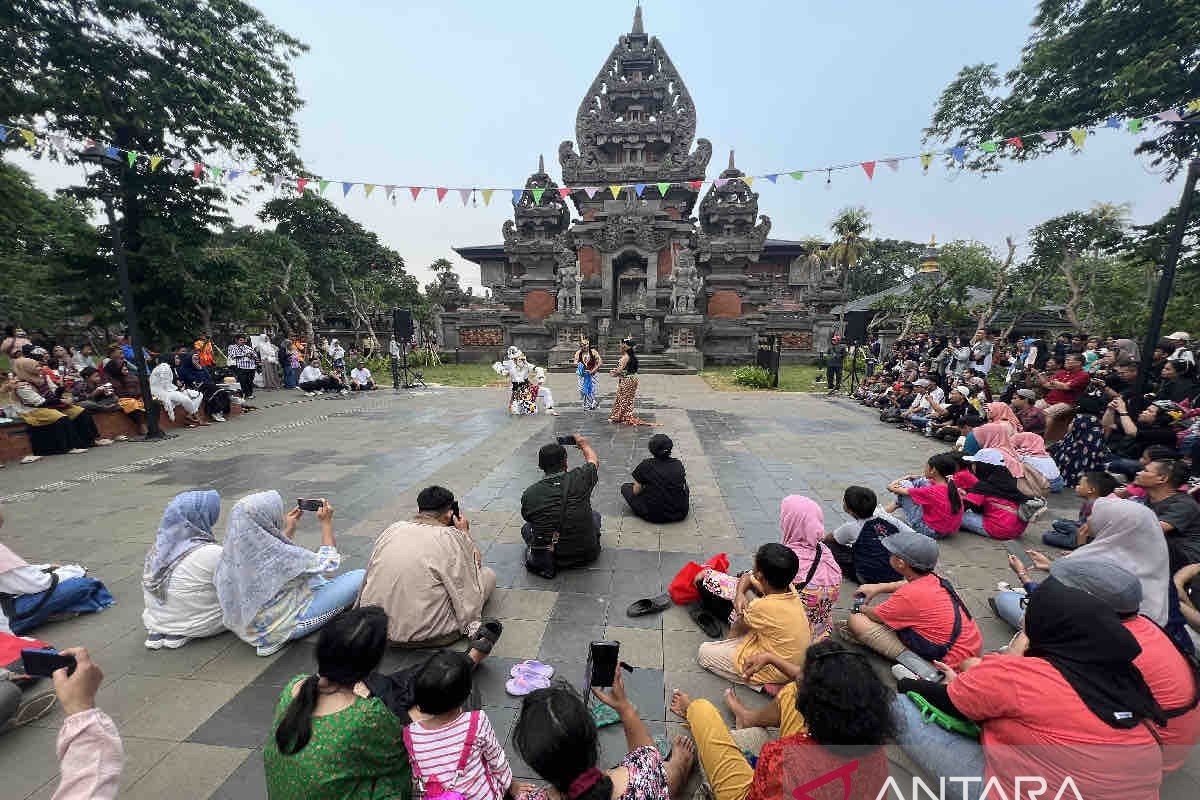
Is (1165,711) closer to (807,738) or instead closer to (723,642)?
(807,738)

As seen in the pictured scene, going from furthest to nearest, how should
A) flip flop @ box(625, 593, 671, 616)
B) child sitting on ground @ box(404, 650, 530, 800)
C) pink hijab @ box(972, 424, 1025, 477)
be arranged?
1. pink hijab @ box(972, 424, 1025, 477)
2. flip flop @ box(625, 593, 671, 616)
3. child sitting on ground @ box(404, 650, 530, 800)

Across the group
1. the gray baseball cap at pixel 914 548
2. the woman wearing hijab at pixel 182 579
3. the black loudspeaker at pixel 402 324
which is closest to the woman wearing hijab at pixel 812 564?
the gray baseball cap at pixel 914 548

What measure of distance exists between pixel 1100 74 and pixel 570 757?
20.8 metres

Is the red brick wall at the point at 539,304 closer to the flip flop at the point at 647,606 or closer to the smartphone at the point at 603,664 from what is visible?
the flip flop at the point at 647,606

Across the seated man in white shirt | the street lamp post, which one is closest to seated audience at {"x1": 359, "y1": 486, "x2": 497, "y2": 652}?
the street lamp post

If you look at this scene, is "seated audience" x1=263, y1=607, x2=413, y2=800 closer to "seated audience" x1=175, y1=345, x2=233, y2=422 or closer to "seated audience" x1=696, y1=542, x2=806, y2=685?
"seated audience" x1=696, y1=542, x2=806, y2=685

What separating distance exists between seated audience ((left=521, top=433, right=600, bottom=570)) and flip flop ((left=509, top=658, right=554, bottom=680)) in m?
1.19

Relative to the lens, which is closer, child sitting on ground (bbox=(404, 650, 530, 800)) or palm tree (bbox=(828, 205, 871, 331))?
child sitting on ground (bbox=(404, 650, 530, 800))

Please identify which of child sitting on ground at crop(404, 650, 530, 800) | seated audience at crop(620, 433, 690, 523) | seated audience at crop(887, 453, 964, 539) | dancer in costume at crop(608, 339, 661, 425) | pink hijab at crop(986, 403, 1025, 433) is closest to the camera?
child sitting on ground at crop(404, 650, 530, 800)

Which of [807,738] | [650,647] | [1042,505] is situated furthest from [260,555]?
[1042,505]

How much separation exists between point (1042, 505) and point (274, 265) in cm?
2525

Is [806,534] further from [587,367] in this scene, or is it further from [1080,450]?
[587,367]

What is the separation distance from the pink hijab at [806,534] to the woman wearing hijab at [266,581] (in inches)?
128

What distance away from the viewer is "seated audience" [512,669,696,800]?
1483mm
